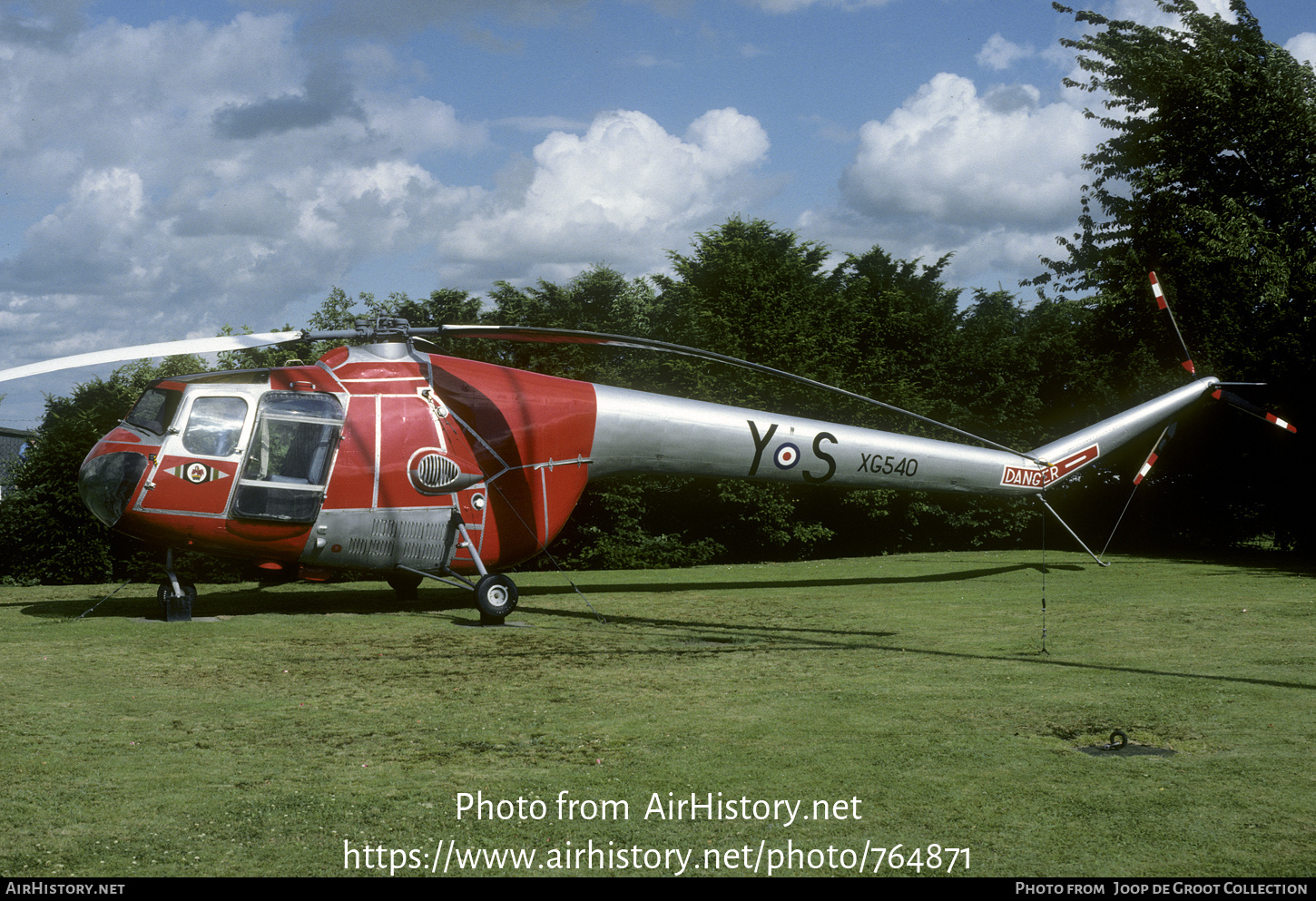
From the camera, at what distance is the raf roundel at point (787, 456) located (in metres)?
15.8

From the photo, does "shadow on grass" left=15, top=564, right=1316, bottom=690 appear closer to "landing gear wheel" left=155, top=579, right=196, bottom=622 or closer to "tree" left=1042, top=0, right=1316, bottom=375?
"landing gear wheel" left=155, top=579, right=196, bottom=622

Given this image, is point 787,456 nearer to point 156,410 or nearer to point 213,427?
point 213,427

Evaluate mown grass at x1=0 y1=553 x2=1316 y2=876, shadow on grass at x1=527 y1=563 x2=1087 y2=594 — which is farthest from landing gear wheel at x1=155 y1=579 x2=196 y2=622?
shadow on grass at x1=527 y1=563 x2=1087 y2=594

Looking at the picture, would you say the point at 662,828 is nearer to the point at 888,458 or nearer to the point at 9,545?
the point at 888,458

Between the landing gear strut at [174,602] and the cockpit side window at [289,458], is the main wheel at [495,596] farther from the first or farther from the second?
the landing gear strut at [174,602]

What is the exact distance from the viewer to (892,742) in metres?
7.33

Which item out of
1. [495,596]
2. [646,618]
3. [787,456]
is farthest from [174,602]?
[787,456]

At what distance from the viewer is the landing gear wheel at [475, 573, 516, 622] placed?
13297 millimetres

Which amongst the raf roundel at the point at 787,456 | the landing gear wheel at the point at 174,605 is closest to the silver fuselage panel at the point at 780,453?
the raf roundel at the point at 787,456

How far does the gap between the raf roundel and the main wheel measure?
467cm

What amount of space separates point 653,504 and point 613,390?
32.3 ft

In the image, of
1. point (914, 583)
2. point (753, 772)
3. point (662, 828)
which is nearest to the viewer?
point (662, 828)

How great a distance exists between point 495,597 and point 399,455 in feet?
7.39
